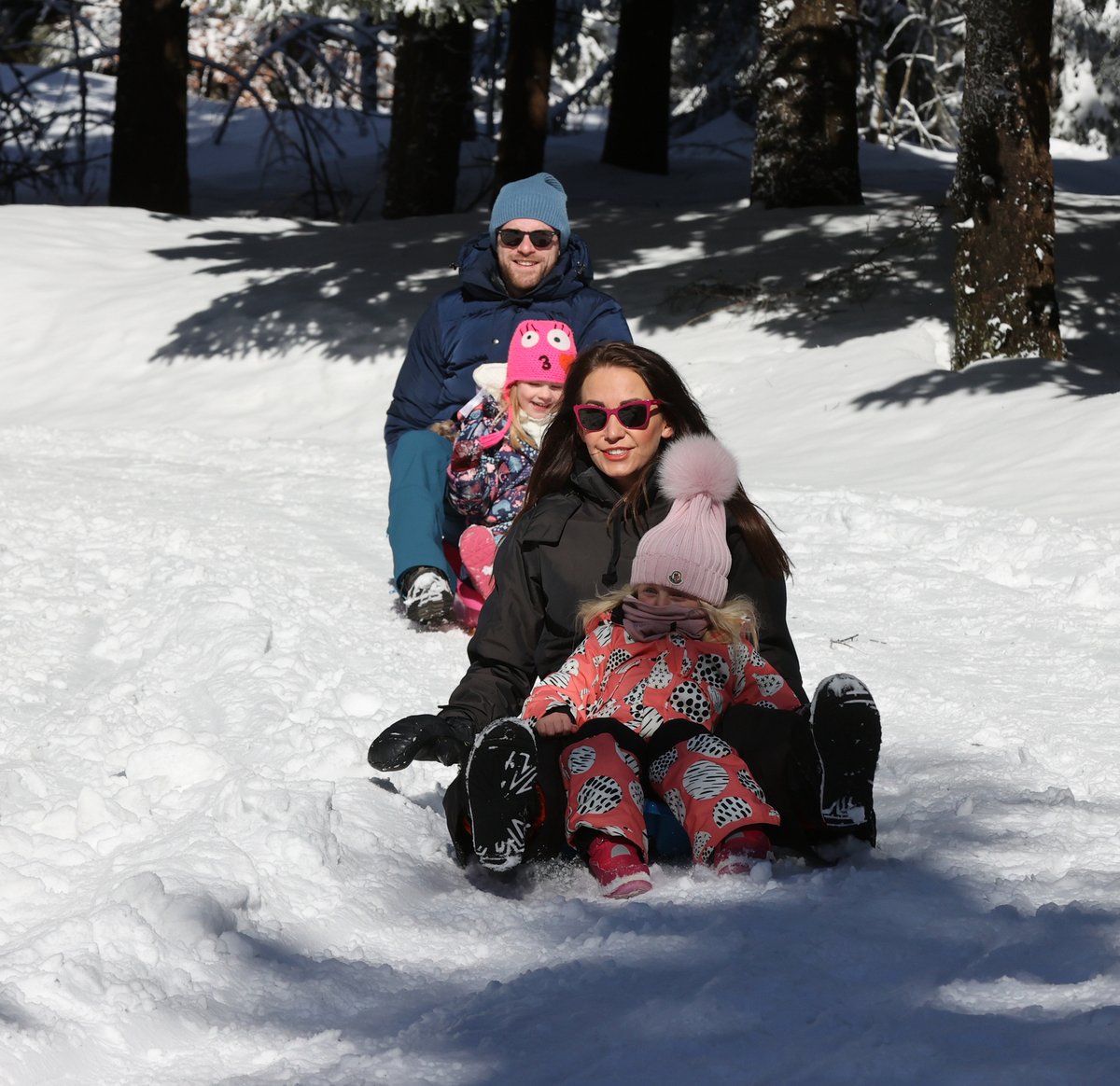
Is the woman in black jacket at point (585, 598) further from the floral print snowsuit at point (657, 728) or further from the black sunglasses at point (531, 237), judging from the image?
the black sunglasses at point (531, 237)

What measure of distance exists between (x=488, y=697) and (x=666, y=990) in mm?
1078

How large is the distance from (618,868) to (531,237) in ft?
9.67

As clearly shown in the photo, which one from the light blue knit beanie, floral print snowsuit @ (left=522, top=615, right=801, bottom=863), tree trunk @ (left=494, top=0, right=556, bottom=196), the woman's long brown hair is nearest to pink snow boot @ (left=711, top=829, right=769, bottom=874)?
floral print snowsuit @ (left=522, top=615, right=801, bottom=863)

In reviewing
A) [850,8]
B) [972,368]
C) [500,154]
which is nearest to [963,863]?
[972,368]

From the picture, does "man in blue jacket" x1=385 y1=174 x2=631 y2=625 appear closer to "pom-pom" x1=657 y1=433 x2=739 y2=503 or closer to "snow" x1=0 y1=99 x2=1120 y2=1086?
"snow" x1=0 y1=99 x2=1120 y2=1086

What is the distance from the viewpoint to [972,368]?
8.70 m

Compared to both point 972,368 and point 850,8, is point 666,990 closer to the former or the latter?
point 972,368

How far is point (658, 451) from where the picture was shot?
148 inches

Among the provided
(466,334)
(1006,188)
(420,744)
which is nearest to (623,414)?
(420,744)

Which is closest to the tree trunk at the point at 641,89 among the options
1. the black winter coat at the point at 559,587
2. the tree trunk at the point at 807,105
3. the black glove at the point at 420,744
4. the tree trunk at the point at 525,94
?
the tree trunk at the point at 525,94

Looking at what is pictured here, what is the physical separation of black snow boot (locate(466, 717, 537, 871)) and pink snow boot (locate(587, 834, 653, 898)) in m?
0.15

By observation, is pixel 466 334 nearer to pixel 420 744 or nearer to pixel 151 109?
pixel 420 744

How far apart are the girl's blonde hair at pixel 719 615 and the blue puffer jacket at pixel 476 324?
198 cm

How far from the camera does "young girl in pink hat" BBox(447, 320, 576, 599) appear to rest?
16.4 ft
